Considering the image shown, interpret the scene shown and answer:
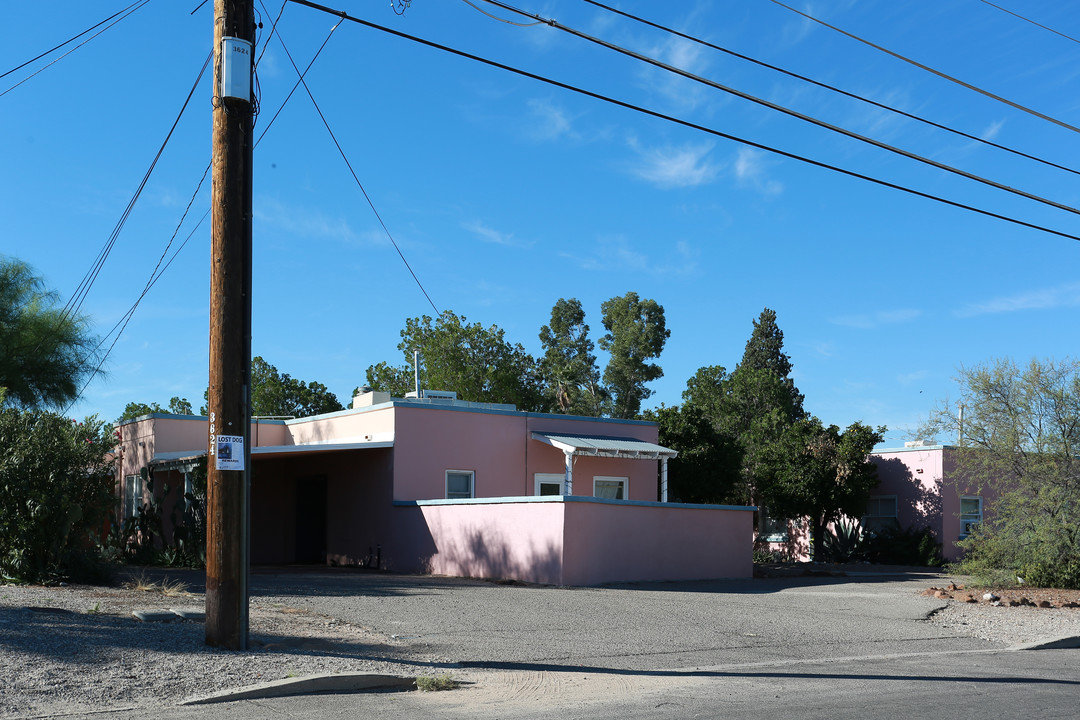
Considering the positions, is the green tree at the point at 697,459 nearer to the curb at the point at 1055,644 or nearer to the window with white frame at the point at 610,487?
the window with white frame at the point at 610,487

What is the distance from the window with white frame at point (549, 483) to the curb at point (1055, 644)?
13.0 meters

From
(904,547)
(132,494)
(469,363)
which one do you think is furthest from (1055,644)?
(469,363)

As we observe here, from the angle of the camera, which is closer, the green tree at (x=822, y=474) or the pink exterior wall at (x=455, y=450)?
the pink exterior wall at (x=455, y=450)

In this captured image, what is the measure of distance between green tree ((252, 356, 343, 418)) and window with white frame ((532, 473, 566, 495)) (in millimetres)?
32348

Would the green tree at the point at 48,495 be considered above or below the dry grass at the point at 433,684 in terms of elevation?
above

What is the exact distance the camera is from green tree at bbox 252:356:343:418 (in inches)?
2125

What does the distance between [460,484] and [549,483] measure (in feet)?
8.57

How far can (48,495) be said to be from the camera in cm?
1330

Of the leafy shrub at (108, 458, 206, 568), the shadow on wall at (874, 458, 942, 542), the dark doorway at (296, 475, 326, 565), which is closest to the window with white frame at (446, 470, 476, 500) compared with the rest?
the dark doorway at (296, 475, 326, 565)

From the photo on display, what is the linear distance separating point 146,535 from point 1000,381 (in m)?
17.7

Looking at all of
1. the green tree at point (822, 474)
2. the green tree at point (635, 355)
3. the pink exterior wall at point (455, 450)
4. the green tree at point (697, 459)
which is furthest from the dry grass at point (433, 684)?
the green tree at point (635, 355)

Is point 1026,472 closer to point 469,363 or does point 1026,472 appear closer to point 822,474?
point 822,474

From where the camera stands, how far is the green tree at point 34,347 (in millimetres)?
22156

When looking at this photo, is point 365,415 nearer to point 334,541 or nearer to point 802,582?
point 334,541
